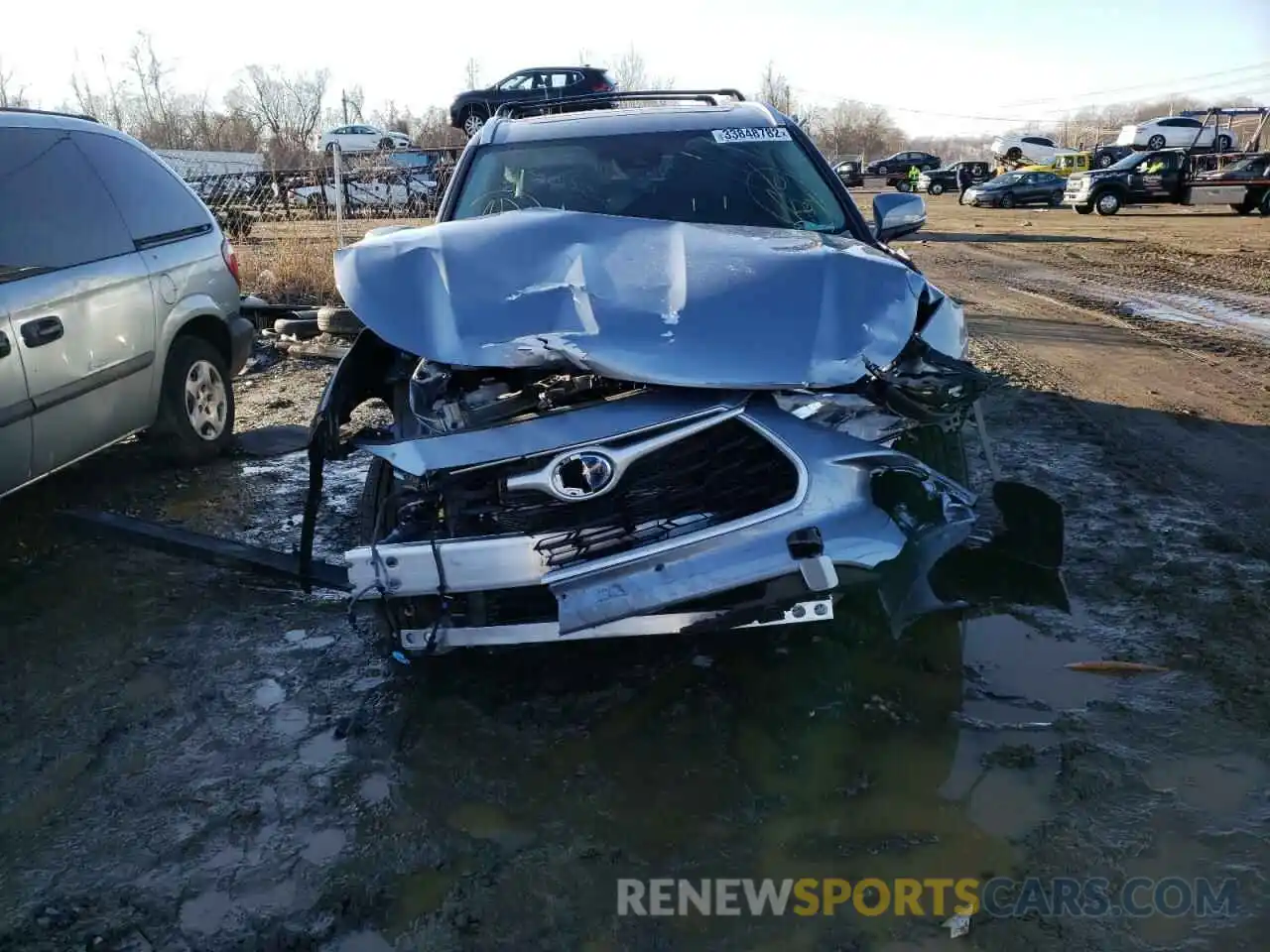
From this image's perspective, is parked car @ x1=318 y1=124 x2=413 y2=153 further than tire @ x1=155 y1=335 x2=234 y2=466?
Yes

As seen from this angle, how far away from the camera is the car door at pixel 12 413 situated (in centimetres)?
403

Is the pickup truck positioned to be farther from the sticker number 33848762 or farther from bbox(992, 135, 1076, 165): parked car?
bbox(992, 135, 1076, 165): parked car

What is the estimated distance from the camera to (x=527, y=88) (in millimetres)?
23078

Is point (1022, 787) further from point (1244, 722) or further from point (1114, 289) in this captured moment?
point (1114, 289)

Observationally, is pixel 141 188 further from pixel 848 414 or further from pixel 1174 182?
pixel 1174 182

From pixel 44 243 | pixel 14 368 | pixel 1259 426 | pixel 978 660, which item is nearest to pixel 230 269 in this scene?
pixel 44 243

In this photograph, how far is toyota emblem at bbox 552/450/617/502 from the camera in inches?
107

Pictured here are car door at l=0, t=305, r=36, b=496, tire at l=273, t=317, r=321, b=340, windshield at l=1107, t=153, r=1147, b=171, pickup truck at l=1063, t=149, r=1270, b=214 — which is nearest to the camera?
car door at l=0, t=305, r=36, b=496

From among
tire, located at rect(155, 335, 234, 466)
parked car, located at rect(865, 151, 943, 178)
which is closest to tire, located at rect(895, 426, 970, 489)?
tire, located at rect(155, 335, 234, 466)

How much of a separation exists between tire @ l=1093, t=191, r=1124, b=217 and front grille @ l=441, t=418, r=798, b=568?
2718 centimetres

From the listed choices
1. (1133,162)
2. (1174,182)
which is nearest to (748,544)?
(1174,182)

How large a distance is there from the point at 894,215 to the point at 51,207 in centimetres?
385

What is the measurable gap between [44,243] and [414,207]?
34.7 feet

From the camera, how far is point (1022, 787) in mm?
2646
